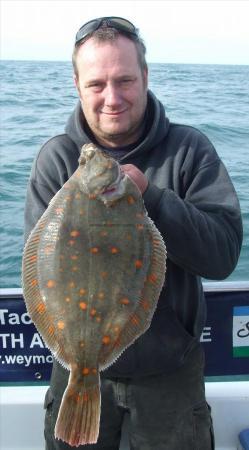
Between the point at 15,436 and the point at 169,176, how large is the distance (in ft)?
6.94

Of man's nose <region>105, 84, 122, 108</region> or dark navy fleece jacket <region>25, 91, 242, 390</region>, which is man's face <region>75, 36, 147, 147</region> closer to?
man's nose <region>105, 84, 122, 108</region>

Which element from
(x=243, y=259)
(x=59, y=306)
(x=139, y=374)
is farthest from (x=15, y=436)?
(x=243, y=259)

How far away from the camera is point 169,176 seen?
2.77 m

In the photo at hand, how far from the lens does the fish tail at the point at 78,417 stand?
2.17 metres

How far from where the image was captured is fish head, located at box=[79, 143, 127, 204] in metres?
2.08

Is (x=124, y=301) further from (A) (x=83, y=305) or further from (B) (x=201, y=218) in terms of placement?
(B) (x=201, y=218)

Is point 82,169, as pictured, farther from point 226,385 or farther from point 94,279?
point 226,385

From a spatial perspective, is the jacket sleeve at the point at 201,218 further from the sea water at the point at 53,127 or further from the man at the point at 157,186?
the sea water at the point at 53,127

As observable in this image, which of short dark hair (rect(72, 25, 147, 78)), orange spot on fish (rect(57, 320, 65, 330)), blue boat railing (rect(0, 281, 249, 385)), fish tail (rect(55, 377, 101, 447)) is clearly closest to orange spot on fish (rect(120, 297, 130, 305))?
orange spot on fish (rect(57, 320, 65, 330))

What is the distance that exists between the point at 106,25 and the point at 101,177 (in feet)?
3.14

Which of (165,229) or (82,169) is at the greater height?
(82,169)

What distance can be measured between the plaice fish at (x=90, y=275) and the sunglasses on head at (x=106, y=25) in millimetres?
822

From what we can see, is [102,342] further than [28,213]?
No

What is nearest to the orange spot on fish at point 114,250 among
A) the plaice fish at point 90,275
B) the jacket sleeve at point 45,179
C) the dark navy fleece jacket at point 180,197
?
the plaice fish at point 90,275
